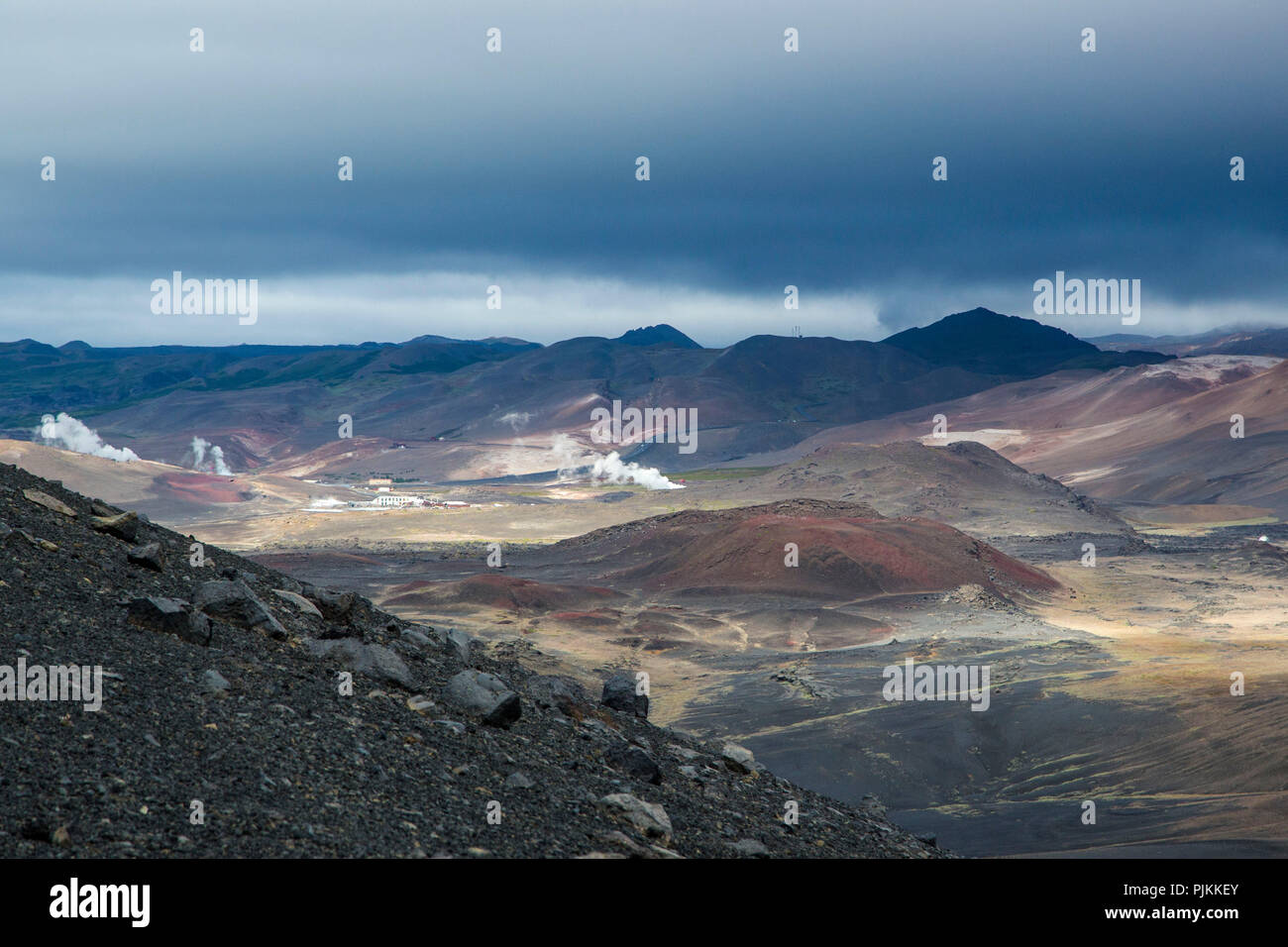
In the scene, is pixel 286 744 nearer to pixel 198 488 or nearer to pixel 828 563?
pixel 828 563

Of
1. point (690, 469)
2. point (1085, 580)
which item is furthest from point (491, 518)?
point (690, 469)

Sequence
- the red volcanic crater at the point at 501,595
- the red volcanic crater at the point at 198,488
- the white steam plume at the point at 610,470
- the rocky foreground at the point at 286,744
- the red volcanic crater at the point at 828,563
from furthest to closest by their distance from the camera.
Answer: the white steam plume at the point at 610,470 → the red volcanic crater at the point at 198,488 → the red volcanic crater at the point at 828,563 → the red volcanic crater at the point at 501,595 → the rocky foreground at the point at 286,744

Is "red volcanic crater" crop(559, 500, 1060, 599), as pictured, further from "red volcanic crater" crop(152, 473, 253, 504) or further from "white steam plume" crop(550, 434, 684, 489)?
"white steam plume" crop(550, 434, 684, 489)

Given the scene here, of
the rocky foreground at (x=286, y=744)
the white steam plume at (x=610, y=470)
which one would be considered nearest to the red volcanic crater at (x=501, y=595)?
the rocky foreground at (x=286, y=744)

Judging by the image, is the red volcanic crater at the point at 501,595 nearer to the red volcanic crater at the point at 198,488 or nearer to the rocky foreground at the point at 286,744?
the rocky foreground at the point at 286,744

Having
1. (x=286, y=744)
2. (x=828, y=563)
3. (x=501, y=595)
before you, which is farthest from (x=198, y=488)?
(x=286, y=744)

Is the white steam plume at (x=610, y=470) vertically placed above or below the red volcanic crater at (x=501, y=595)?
above

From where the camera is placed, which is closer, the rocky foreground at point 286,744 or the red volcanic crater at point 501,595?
the rocky foreground at point 286,744

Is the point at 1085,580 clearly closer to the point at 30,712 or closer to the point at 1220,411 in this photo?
the point at 30,712
